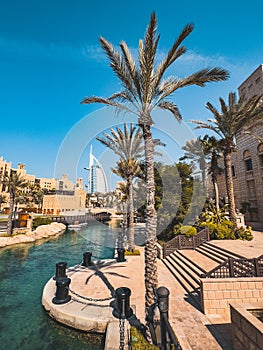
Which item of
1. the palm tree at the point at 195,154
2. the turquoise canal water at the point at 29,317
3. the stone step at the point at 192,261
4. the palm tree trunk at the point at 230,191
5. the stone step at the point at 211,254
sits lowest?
the turquoise canal water at the point at 29,317

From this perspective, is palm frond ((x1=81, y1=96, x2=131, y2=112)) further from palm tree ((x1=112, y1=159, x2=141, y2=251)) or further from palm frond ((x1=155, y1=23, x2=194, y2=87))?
palm tree ((x1=112, y1=159, x2=141, y2=251))

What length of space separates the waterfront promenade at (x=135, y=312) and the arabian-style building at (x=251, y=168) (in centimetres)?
1677

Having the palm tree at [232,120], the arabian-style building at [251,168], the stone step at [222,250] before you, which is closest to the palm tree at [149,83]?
the stone step at [222,250]

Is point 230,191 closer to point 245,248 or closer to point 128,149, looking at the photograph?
point 245,248

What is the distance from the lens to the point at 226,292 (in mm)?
6461

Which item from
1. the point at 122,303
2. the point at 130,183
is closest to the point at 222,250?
the point at 130,183

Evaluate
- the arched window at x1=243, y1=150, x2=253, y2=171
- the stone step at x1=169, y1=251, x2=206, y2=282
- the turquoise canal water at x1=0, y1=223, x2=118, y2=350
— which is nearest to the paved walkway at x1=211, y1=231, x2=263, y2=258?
the stone step at x1=169, y1=251, x2=206, y2=282

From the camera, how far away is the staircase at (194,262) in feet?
27.7

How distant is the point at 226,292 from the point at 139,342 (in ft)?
10.9

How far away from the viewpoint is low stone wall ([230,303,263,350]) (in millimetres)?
3889

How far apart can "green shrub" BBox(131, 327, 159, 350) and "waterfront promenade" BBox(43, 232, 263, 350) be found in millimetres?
439

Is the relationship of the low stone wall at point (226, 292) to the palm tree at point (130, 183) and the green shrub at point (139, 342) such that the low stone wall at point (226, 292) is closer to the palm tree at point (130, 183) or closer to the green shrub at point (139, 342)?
the green shrub at point (139, 342)

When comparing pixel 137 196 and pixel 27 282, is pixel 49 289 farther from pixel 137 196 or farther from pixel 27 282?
pixel 137 196

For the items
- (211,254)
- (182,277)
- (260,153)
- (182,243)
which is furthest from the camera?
(260,153)
